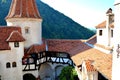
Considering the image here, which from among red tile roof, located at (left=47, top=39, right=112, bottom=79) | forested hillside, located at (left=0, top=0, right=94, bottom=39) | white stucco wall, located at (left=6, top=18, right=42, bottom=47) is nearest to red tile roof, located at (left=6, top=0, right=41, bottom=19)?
white stucco wall, located at (left=6, top=18, right=42, bottom=47)

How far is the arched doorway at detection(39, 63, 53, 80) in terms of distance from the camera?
117 feet

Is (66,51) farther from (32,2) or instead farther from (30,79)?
(32,2)

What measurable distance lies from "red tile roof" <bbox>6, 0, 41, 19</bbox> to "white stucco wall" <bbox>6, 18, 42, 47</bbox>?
25.2 inches

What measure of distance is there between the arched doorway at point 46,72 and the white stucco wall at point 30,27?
422 centimetres

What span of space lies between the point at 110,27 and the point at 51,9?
8520 cm

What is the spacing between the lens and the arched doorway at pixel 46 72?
35.5m

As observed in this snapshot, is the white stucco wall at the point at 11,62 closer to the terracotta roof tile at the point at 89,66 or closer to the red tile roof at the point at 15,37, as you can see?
the red tile roof at the point at 15,37

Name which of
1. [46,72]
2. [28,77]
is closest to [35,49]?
[28,77]

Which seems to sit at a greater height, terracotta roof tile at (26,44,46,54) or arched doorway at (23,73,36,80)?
terracotta roof tile at (26,44,46,54)

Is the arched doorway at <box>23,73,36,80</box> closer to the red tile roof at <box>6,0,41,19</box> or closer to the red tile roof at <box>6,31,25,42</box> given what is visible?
the red tile roof at <box>6,31,25,42</box>

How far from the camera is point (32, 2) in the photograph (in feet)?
115

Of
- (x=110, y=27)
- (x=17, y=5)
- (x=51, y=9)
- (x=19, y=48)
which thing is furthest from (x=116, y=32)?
(x=51, y=9)

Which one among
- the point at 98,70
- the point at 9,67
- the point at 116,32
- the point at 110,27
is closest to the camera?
the point at 116,32

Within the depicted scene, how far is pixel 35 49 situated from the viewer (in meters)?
32.4
